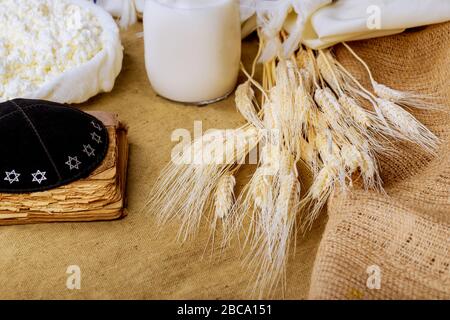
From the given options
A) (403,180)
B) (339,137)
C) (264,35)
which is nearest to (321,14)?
(264,35)

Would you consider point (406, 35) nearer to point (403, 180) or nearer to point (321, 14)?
point (321, 14)

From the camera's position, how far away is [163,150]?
1236 millimetres

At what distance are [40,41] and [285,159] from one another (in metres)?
0.63

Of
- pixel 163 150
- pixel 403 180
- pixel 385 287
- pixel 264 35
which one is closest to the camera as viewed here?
pixel 385 287

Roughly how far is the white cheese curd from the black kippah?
22cm

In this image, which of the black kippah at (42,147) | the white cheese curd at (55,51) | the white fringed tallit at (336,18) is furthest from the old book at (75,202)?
the white fringed tallit at (336,18)

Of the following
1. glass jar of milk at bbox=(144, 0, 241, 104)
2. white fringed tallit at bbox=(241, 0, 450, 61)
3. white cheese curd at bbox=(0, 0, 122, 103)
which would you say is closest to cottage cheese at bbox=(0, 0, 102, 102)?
white cheese curd at bbox=(0, 0, 122, 103)

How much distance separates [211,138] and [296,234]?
0.87ft

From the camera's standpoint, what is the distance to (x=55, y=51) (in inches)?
51.2

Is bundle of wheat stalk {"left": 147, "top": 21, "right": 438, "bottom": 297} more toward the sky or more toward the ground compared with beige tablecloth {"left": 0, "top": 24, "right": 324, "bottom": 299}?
more toward the sky

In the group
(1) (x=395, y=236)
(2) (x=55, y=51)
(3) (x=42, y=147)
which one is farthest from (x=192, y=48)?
(1) (x=395, y=236)

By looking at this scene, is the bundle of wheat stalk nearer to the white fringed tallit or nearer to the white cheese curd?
the white fringed tallit

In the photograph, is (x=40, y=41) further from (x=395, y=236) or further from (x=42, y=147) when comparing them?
(x=395, y=236)

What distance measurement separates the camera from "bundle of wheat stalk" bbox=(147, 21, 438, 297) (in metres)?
1.00
